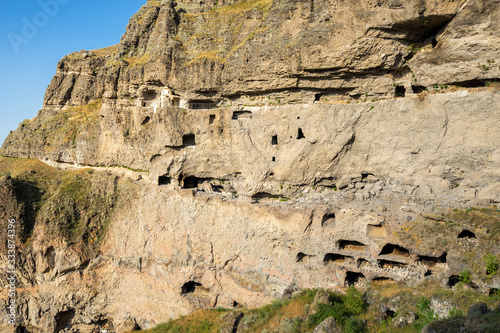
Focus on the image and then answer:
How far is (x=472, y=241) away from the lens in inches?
667

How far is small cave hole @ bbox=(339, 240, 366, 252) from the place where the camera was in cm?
2031

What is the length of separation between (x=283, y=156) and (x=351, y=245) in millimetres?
7459

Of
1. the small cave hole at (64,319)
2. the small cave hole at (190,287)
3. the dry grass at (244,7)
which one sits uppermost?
the dry grass at (244,7)

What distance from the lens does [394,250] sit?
19625mm

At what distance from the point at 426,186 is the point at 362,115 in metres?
5.76

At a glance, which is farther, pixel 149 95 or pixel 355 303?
pixel 149 95

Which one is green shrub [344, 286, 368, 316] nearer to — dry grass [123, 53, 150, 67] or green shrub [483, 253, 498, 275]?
green shrub [483, 253, 498, 275]

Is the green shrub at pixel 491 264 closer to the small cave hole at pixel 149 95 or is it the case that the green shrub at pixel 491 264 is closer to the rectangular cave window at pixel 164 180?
the rectangular cave window at pixel 164 180

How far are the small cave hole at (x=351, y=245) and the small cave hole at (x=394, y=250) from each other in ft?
3.78

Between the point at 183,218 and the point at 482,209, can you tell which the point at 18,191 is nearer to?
the point at 183,218

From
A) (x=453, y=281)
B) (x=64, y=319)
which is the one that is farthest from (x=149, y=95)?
(x=453, y=281)

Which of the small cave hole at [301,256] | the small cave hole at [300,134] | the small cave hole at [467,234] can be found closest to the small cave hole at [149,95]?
the small cave hole at [300,134]

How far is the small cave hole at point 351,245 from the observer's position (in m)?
20.3

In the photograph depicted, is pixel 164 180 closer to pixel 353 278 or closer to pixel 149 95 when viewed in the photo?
pixel 149 95
